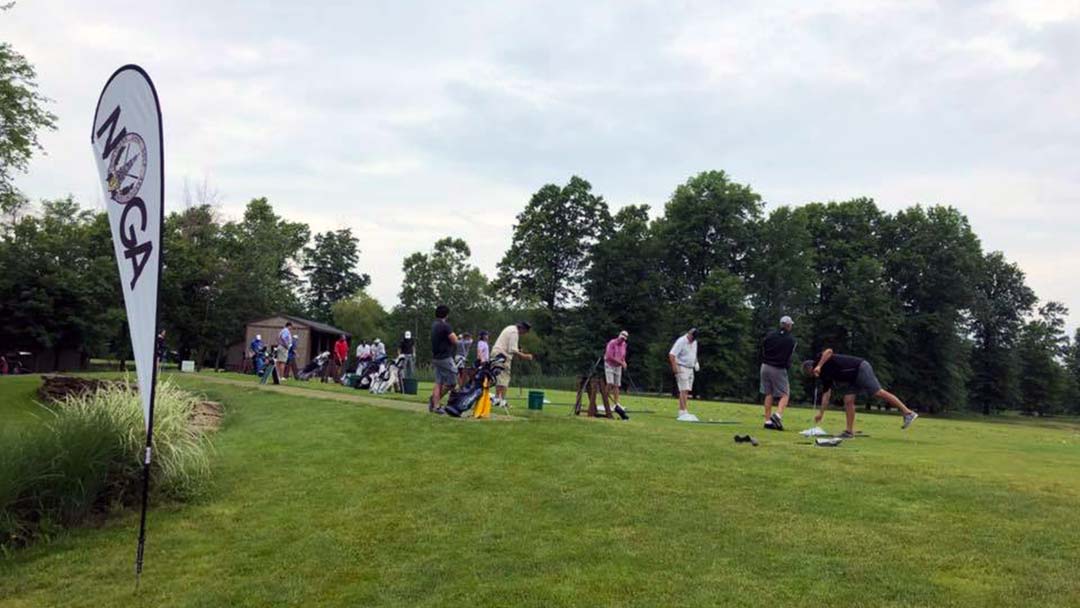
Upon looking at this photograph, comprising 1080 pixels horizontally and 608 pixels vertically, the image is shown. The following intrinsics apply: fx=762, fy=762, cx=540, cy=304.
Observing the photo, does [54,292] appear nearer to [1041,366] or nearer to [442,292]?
[442,292]

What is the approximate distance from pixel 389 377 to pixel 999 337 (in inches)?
2792

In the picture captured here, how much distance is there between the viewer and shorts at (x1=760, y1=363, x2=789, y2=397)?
44.7ft

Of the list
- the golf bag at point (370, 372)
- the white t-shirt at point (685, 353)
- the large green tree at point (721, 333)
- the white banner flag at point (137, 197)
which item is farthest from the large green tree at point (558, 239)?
the white banner flag at point (137, 197)

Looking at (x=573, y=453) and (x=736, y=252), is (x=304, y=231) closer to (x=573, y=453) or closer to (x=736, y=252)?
(x=736, y=252)

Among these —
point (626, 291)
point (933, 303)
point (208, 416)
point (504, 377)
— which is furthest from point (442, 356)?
point (933, 303)

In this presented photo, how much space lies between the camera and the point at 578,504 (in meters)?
7.43

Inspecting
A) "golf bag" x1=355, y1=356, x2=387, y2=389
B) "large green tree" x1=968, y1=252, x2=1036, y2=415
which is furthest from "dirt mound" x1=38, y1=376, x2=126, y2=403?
"large green tree" x1=968, y1=252, x2=1036, y2=415

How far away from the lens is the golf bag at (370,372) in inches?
871

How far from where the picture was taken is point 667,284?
6134 centimetres

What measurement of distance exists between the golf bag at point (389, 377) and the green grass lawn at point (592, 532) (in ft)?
35.4

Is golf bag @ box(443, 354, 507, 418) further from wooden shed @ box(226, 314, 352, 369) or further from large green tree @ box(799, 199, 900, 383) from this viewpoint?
large green tree @ box(799, 199, 900, 383)

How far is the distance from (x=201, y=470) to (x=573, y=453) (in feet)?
14.5

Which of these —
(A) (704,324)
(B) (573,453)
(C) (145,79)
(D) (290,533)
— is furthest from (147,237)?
(A) (704,324)

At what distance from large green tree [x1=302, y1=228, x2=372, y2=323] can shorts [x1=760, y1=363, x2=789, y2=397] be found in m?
82.9
